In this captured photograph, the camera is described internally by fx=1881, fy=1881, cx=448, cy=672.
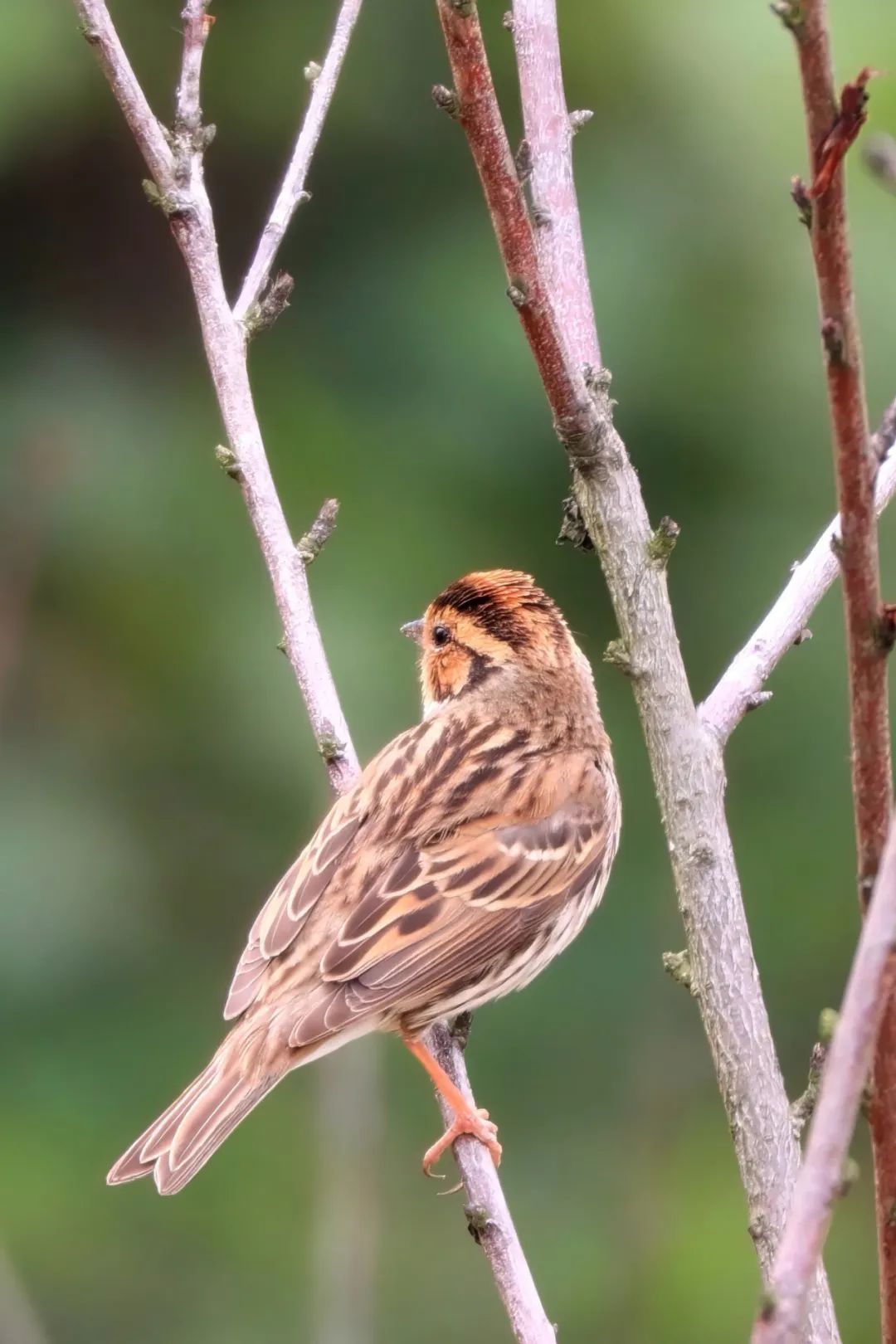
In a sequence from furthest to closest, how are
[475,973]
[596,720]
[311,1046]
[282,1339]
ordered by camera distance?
[282,1339] → [596,720] → [475,973] → [311,1046]

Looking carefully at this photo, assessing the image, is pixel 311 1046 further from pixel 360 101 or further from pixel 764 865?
pixel 360 101

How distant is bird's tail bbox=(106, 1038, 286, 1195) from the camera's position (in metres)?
4.08

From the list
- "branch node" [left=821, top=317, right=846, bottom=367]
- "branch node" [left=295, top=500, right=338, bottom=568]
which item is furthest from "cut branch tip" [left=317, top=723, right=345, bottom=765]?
"branch node" [left=821, top=317, right=846, bottom=367]

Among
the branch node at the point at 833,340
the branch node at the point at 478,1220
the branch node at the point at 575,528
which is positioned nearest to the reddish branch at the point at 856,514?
the branch node at the point at 833,340

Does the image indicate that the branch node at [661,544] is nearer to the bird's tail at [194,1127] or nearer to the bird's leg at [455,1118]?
the bird's leg at [455,1118]

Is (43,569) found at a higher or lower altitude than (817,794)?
higher

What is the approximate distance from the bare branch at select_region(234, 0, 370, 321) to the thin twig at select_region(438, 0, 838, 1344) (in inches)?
53.6

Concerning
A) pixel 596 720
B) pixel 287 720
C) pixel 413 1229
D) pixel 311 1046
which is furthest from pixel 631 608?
pixel 413 1229

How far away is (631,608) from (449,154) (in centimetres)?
556

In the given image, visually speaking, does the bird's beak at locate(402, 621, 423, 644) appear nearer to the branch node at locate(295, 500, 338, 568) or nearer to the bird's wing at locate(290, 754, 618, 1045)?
the bird's wing at locate(290, 754, 618, 1045)

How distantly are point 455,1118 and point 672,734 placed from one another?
160cm

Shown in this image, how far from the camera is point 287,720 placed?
752 centimetres

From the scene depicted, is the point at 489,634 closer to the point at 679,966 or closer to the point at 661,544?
the point at 679,966

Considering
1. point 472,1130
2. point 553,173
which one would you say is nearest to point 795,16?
point 553,173
